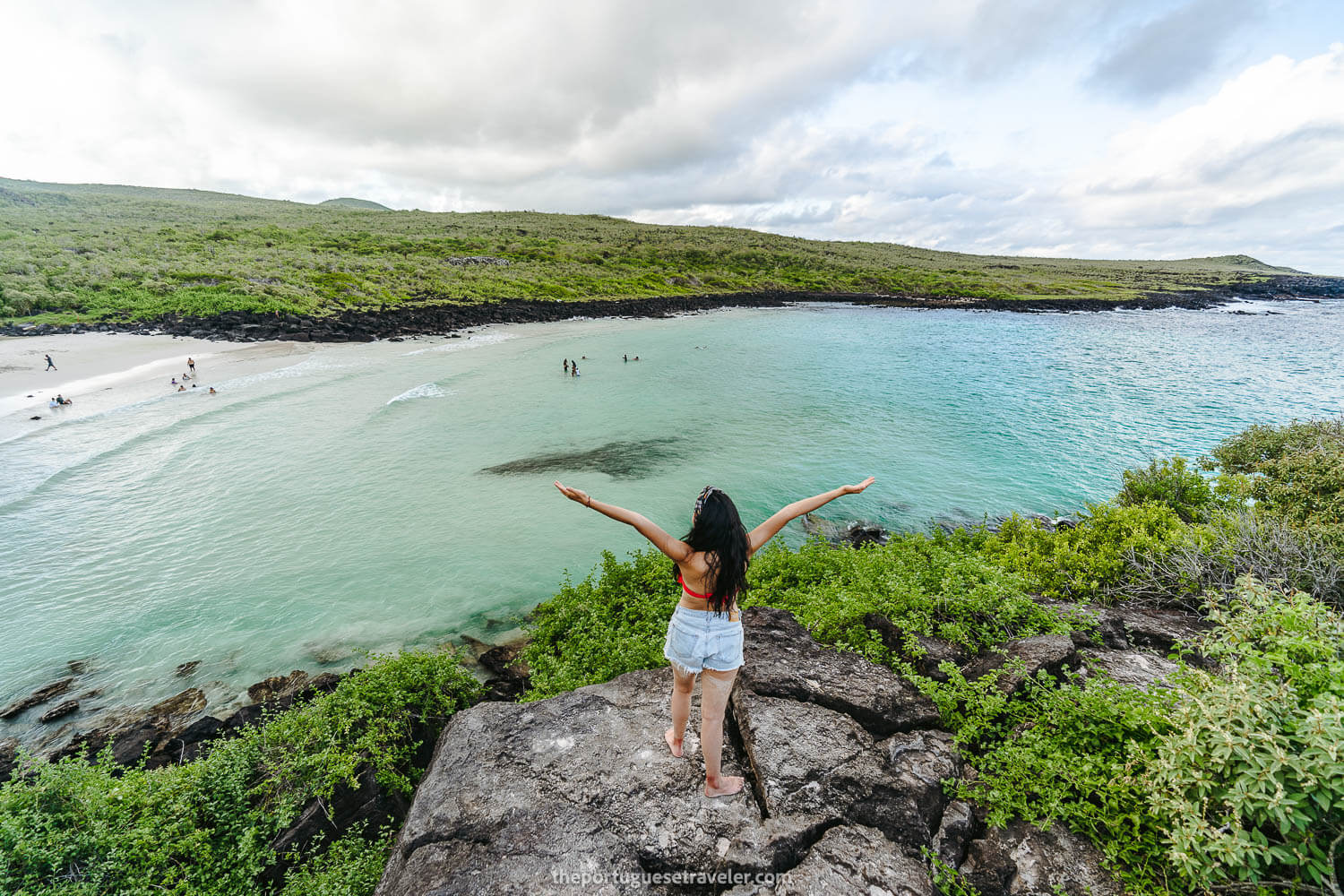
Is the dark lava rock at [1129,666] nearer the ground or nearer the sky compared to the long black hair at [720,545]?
nearer the ground

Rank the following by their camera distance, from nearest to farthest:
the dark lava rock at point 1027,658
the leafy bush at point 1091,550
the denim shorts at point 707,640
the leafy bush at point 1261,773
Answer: the leafy bush at point 1261,773 → the denim shorts at point 707,640 → the dark lava rock at point 1027,658 → the leafy bush at point 1091,550

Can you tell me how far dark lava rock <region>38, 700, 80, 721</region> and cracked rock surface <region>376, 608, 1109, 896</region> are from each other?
9401mm

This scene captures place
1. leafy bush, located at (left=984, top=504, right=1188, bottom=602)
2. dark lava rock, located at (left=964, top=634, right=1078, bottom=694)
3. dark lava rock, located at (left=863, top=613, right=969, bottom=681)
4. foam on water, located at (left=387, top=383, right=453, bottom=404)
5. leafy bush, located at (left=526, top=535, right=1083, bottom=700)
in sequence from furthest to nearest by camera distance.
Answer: foam on water, located at (left=387, top=383, right=453, bottom=404)
leafy bush, located at (left=984, top=504, right=1188, bottom=602)
leafy bush, located at (left=526, top=535, right=1083, bottom=700)
dark lava rock, located at (left=863, top=613, right=969, bottom=681)
dark lava rock, located at (left=964, top=634, right=1078, bottom=694)

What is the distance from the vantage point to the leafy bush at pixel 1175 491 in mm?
12367

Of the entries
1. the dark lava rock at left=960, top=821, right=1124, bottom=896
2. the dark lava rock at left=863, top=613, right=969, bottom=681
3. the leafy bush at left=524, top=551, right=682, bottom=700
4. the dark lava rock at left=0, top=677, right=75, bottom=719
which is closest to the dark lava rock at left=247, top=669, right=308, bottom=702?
the dark lava rock at left=0, top=677, right=75, bottom=719

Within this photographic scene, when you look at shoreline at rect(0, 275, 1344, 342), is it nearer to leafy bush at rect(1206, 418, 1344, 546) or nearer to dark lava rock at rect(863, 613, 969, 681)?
dark lava rock at rect(863, 613, 969, 681)

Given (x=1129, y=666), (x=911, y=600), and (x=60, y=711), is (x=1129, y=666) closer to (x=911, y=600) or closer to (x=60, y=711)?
(x=911, y=600)

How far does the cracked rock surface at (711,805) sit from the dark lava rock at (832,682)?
2 centimetres

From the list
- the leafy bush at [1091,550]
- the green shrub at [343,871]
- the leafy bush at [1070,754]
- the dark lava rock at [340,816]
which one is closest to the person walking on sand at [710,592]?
the leafy bush at [1070,754]

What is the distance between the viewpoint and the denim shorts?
436 centimetres

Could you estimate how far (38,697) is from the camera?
962cm

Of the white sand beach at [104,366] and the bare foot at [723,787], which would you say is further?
the white sand beach at [104,366]

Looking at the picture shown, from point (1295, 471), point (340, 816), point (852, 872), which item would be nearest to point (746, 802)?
point (852, 872)

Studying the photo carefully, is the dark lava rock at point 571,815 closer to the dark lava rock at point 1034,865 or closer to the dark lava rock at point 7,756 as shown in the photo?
the dark lava rock at point 1034,865
